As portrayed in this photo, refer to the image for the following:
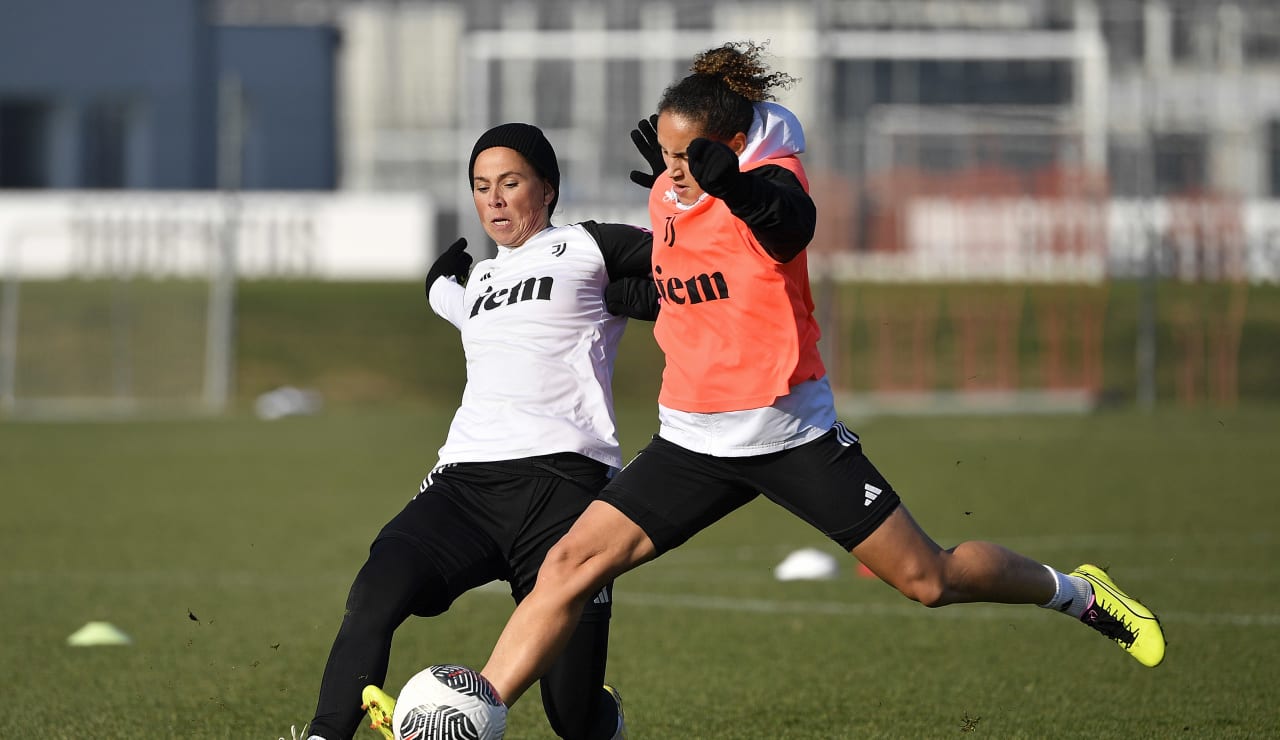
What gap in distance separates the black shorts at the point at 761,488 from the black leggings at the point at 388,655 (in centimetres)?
43

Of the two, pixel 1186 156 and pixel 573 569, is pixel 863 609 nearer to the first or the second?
pixel 573 569

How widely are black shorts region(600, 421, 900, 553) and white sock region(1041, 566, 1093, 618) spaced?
728 millimetres

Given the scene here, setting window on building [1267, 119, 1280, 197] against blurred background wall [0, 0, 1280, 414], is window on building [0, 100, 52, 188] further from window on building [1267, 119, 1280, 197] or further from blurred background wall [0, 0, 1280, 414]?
window on building [1267, 119, 1280, 197]

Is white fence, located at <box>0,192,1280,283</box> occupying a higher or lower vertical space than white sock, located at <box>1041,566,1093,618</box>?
lower

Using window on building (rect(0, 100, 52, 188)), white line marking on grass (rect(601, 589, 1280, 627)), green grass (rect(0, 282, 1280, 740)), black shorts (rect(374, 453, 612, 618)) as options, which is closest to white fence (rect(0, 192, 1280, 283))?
green grass (rect(0, 282, 1280, 740))

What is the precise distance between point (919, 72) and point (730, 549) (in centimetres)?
2371

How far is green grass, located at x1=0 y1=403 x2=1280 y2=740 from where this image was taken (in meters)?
6.46

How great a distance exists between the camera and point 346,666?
5.09m

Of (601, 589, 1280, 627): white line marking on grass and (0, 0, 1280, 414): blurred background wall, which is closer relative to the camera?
(601, 589, 1280, 627): white line marking on grass

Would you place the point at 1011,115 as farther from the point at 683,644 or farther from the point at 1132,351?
the point at 683,644

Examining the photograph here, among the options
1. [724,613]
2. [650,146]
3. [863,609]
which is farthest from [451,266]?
[863,609]

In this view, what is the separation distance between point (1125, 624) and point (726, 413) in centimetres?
154

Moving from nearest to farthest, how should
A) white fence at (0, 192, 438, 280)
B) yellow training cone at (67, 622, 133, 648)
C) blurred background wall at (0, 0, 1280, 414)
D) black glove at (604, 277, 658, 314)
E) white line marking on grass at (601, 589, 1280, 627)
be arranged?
1. black glove at (604, 277, 658, 314)
2. yellow training cone at (67, 622, 133, 648)
3. white line marking on grass at (601, 589, 1280, 627)
4. blurred background wall at (0, 0, 1280, 414)
5. white fence at (0, 192, 438, 280)

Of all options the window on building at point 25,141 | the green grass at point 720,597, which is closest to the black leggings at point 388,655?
the green grass at point 720,597
